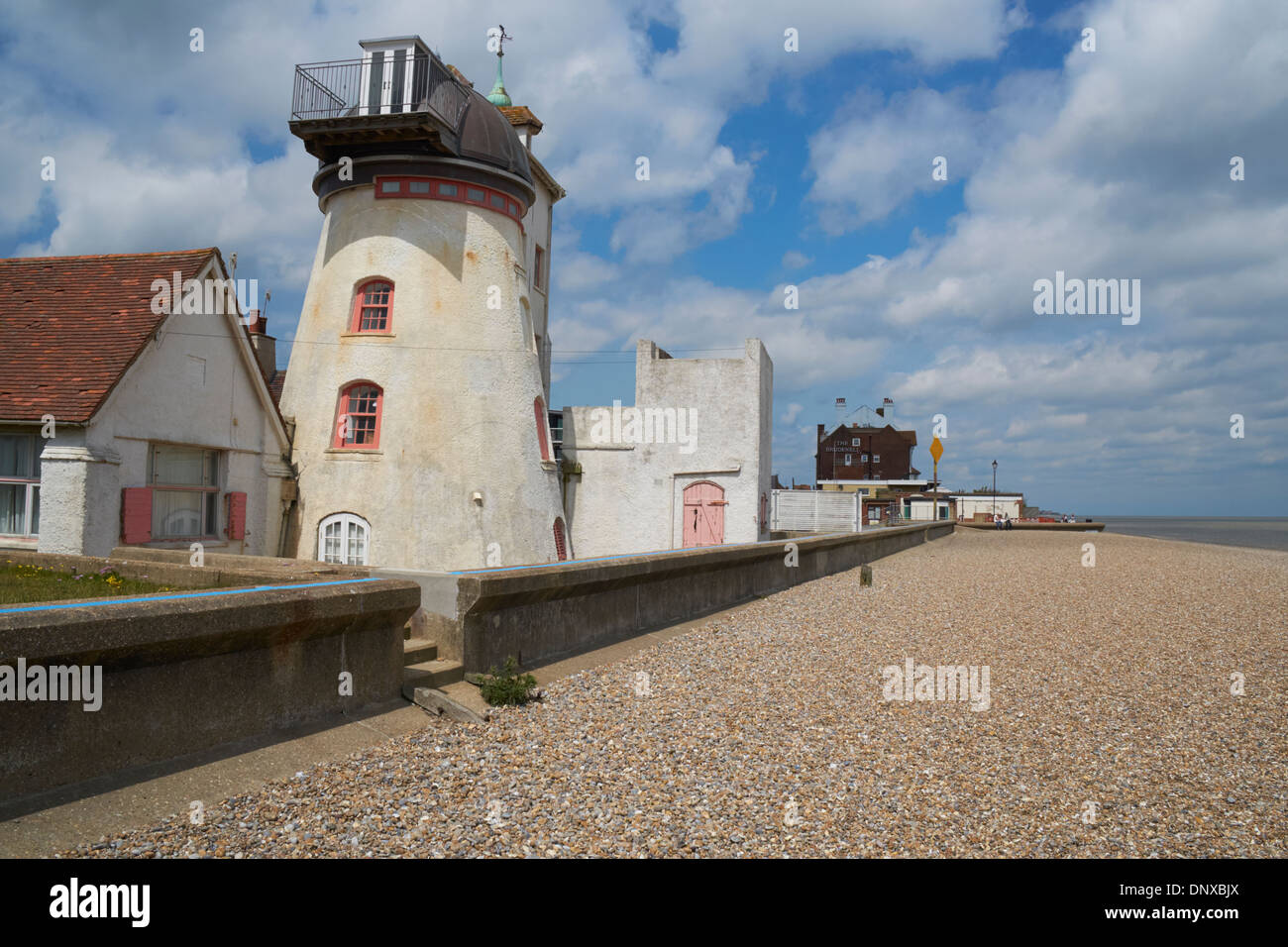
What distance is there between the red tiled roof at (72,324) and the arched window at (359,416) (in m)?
4.02

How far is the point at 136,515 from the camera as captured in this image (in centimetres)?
1327

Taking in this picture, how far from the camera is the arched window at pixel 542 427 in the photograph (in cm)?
1975

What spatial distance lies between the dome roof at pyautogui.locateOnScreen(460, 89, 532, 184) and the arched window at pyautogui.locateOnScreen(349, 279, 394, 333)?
335cm

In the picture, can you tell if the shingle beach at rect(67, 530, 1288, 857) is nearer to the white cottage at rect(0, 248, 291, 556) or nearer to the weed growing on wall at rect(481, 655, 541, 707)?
the weed growing on wall at rect(481, 655, 541, 707)

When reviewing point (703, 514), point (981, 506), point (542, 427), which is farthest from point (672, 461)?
point (981, 506)

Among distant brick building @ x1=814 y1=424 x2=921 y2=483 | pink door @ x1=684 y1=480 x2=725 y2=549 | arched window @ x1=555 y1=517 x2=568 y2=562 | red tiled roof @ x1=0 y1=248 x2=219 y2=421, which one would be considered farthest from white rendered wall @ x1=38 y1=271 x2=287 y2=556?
distant brick building @ x1=814 y1=424 x2=921 y2=483

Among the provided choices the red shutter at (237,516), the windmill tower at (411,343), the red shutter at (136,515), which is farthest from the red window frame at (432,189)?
the red shutter at (136,515)

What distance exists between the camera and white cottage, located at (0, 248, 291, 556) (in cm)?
1238

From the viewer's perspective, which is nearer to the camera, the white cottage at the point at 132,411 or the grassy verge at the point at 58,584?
the grassy verge at the point at 58,584

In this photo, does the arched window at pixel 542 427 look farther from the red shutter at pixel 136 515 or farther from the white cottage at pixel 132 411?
the red shutter at pixel 136 515

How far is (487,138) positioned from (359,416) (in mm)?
6731

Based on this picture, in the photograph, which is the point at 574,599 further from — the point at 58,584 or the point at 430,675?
the point at 58,584
